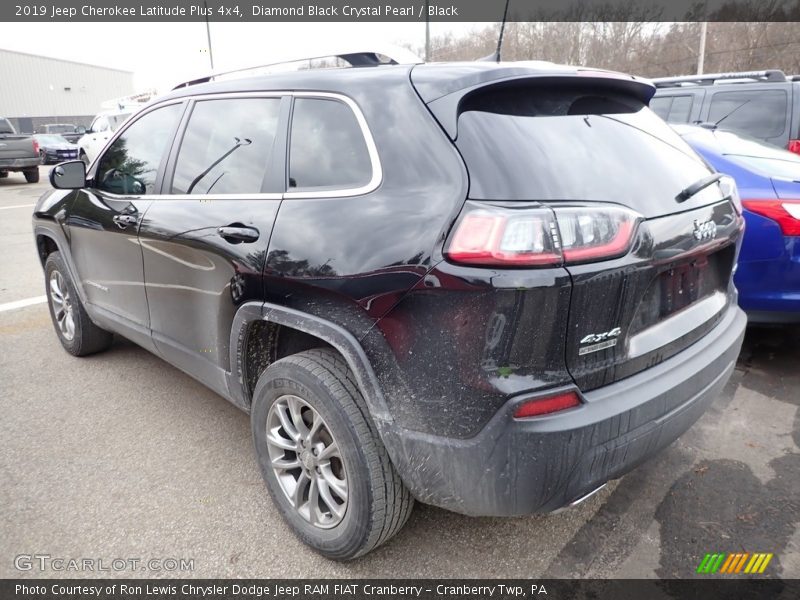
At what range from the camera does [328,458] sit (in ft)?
7.22

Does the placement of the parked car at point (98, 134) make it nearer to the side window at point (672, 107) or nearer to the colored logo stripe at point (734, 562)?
the side window at point (672, 107)

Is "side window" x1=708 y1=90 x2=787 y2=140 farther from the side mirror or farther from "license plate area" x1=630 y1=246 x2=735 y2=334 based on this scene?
the side mirror

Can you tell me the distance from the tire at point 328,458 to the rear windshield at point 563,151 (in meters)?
0.87

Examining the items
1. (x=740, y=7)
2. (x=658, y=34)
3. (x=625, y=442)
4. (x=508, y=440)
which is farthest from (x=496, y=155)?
(x=658, y=34)

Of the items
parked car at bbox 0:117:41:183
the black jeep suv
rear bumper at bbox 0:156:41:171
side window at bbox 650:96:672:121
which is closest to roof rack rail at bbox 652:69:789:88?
side window at bbox 650:96:672:121

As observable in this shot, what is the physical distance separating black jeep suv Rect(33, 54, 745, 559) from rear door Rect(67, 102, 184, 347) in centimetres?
60

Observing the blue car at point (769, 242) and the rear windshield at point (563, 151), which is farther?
the blue car at point (769, 242)

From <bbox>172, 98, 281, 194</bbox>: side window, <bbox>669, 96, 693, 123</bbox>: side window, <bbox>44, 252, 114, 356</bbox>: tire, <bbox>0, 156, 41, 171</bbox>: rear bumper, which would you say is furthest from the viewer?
<bbox>0, 156, 41, 171</bbox>: rear bumper

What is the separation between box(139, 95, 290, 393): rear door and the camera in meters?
2.37

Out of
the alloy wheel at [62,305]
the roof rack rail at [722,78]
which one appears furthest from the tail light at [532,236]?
the roof rack rail at [722,78]

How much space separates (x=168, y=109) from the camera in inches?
125

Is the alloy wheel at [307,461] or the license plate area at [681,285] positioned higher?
the license plate area at [681,285]

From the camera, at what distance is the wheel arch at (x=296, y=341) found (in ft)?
6.31

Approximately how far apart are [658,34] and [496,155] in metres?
47.1
